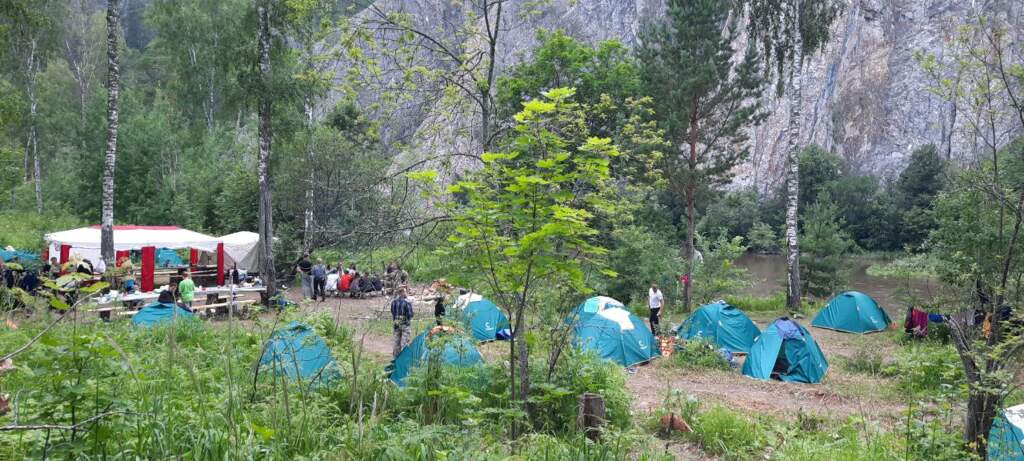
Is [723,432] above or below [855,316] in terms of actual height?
below

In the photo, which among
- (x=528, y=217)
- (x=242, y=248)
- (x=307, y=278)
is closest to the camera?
(x=528, y=217)

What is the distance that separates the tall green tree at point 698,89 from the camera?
60.2 feet

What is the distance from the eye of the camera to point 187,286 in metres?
12.2

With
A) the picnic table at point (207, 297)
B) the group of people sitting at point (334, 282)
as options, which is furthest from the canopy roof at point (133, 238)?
the group of people sitting at point (334, 282)

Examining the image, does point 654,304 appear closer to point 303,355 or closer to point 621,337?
point 621,337

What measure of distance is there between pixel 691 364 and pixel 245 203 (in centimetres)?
1841

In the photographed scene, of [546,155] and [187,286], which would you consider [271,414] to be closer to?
[546,155]

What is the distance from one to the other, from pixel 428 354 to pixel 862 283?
2772 cm

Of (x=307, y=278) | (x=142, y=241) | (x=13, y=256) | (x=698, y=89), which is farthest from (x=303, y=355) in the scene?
(x=698, y=89)

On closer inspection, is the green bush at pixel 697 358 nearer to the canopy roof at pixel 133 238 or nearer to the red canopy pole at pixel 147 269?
the red canopy pole at pixel 147 269

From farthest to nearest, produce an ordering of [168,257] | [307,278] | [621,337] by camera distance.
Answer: [168,257] → [307,278] → [621,337]

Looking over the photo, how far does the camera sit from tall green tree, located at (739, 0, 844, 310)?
16484 millimetres

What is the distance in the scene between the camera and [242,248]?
1728 centimetres

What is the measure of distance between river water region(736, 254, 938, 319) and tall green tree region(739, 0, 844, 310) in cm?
177
